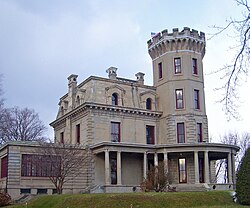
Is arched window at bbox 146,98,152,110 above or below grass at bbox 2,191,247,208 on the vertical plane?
above

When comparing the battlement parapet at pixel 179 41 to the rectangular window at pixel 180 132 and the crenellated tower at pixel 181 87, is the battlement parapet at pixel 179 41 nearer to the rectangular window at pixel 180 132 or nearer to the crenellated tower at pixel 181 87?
the crenellated tower at pixel 181 87

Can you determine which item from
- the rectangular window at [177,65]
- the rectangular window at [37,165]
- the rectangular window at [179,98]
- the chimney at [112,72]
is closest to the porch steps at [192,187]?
the rectangular window at [179,98]

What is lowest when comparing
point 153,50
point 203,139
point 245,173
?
point 245,173

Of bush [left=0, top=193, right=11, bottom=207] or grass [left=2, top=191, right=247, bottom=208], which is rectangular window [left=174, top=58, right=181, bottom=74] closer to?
grass [left=2, top=191, right=247, bottom=208]

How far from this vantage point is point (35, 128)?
6488 centimetres

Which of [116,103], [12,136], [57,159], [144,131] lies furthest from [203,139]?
[12,136]

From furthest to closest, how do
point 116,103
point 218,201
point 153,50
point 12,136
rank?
point 12,136 < point 153,50 < point 116,103 < point 218,201

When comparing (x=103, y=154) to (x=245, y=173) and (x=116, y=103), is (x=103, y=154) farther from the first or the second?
(x=245, y=173)

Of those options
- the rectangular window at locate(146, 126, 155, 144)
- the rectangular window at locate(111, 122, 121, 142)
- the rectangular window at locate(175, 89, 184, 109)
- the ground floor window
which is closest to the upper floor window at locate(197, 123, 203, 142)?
the rectangular window at locate(175, 89, 184, 109)

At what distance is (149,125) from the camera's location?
140 ft

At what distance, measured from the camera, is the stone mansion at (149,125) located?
3706 centimetres

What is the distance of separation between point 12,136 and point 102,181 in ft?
88.5

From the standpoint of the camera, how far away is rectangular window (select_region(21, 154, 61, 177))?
34.2 m

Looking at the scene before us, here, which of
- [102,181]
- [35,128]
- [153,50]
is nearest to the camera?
[102,181]
